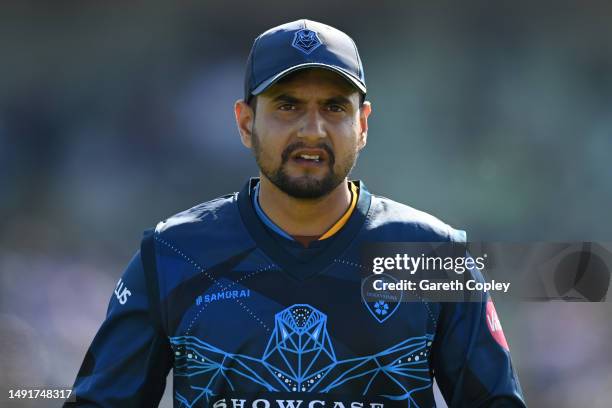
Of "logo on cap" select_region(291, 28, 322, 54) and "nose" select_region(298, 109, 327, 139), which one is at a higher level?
"logo on cap" select_region(291, 28, 322, 54)

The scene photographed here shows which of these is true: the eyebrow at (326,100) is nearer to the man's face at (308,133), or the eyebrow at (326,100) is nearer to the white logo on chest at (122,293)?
the man's face at (308,133)

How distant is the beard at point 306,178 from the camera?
2.45 meters

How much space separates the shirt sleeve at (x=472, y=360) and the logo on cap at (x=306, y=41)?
31.3 inches

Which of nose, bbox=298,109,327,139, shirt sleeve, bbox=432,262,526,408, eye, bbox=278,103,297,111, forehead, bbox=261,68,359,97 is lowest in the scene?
shirt sleeve, bbox=432,262,526,408

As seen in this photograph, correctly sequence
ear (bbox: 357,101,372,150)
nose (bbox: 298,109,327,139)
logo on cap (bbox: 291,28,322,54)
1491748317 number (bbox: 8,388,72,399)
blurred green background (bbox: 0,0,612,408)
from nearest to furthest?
1. nose (bbox: 298,109,327,139)
2. logo on cap (bbox: 291,28,322,54)
3. ear (bbox: 357,101,372,150)
4. 1491748317 number (bbox: 8,388,72,399)
5. blurred green background (bbox: 0,0,612,408)

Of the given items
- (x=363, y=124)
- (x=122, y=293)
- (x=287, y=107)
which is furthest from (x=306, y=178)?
(x=122, y=293)

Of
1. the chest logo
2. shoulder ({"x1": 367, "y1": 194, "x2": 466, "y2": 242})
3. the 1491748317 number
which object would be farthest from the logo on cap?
the 1491748317 number

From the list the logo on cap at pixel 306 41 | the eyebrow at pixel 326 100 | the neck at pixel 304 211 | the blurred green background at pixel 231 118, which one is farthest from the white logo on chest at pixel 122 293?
the blurred green background at pixel 231 118

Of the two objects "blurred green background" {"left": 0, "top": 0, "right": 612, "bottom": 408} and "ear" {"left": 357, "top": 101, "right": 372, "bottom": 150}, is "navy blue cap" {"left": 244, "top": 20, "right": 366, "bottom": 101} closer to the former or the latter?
"ear" {"left": 357, "top": 101, "right": 372, "bottom": 150}

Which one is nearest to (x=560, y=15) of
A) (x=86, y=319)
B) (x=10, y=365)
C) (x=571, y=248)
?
(x=571, y=248)

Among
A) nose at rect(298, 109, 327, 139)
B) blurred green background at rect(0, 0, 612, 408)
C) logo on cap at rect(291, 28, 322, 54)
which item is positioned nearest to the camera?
nose at rect(298, 109, 327, 139)

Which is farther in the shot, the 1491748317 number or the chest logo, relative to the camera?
the 1491748317 number

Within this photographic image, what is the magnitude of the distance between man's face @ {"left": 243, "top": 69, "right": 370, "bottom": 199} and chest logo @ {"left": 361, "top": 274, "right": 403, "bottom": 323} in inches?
11.2

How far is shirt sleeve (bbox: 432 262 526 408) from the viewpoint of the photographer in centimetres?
245
